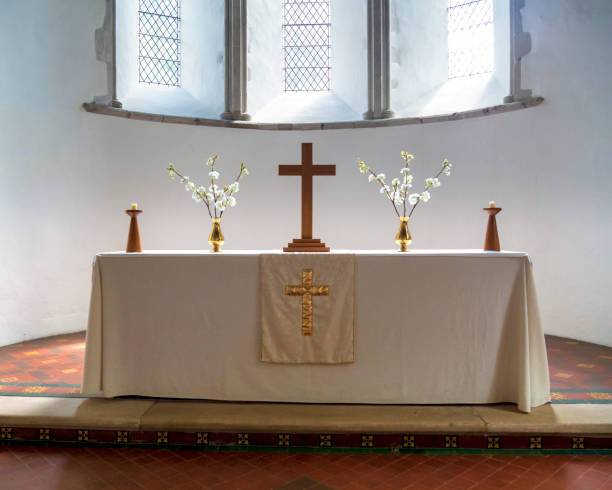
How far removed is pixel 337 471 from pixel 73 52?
585 cm

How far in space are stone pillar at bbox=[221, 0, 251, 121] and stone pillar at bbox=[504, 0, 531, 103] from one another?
11.6 feet

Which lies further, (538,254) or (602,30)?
(538,254)

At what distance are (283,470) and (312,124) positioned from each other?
17.0ft

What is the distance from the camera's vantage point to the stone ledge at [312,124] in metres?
6.27

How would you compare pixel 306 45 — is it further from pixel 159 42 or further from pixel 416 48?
pixel 159 42

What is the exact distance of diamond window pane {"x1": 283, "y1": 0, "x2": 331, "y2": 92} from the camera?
301 inches

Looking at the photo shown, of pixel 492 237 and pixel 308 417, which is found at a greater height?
pixel 492 237

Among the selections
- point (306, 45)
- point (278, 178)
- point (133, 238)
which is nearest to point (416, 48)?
point (306, 45)

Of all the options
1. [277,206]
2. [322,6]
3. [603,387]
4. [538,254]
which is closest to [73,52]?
[277,206]

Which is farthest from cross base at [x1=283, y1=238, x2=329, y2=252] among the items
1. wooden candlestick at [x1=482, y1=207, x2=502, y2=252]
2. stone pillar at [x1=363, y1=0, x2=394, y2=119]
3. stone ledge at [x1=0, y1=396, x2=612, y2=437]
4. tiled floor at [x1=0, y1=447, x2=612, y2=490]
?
stone pillar at [x1=363, y1=0, x2=394, y2=119]

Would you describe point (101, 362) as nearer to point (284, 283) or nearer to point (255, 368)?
point (255, 368)

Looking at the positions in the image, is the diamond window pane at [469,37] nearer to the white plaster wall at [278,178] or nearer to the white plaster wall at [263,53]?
the white plaster wall at [278,178]

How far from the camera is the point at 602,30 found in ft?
18.4

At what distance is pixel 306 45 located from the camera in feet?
25.2
